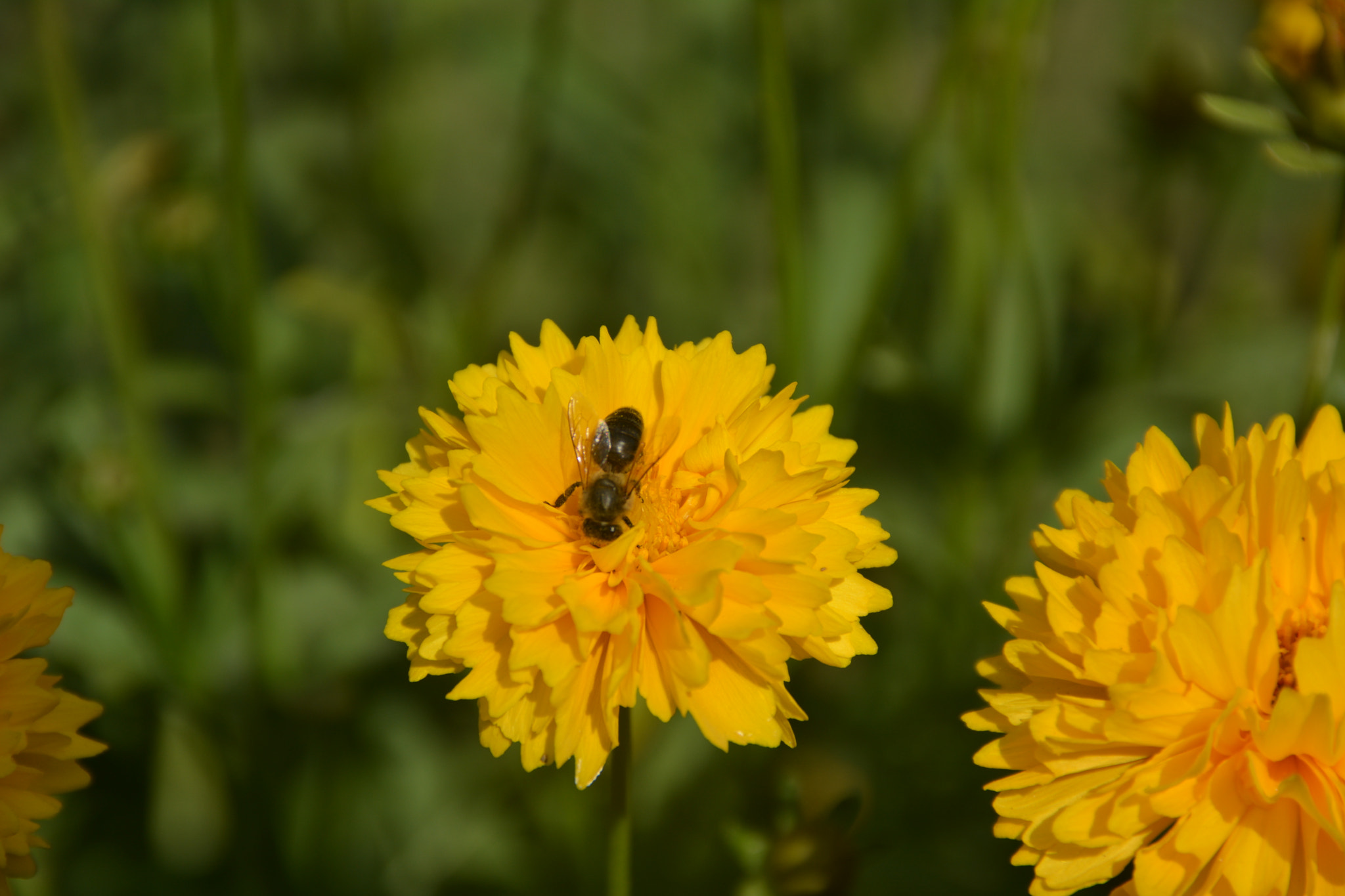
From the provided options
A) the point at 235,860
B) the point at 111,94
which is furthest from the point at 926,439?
the point at 111,94

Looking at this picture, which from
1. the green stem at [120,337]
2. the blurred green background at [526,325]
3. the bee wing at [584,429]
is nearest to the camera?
the bee wing at [584,429]

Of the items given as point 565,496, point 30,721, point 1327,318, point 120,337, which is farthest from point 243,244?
point 1327,318

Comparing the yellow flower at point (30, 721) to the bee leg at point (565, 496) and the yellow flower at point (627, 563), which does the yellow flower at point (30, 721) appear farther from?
the bee leg at point (565, 496)

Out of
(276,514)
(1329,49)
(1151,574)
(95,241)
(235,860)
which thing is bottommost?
(235,860)

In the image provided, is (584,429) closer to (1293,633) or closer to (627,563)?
(627,563)

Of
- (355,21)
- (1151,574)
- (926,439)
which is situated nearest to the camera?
(1151,574)

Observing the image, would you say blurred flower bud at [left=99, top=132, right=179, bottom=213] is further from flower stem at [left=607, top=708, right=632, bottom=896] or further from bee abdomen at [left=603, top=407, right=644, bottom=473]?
flower stem at [left=607, top=708, right=632, bottom=896]

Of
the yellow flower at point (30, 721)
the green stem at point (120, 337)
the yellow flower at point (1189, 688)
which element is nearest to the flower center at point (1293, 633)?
the yellow flower at point (1189, 688)

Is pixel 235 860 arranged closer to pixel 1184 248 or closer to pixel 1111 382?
pixel 1111 382
